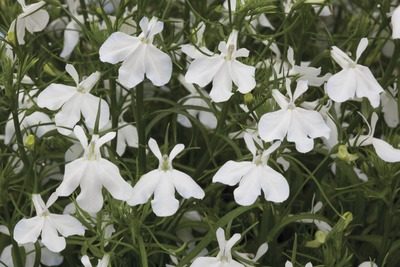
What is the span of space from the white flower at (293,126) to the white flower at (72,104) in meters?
0.21

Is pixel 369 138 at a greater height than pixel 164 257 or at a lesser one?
greater

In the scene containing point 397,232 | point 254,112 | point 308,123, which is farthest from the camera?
point 397,232

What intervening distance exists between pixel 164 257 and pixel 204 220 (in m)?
0.09

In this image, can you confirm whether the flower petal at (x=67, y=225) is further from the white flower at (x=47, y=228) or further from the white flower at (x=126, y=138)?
the white flower at (x=126, y=138)

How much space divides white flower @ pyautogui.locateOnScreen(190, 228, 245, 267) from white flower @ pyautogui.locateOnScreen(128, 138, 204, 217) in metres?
0.06

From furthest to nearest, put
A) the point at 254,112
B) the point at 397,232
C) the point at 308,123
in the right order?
1. the point at 397,232
2. the point at 254,112
3. the point at 308,123

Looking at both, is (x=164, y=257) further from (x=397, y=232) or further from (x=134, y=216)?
(x=397, y=232)

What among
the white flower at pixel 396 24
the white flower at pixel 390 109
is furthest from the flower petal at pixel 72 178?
the white flower at pixel 390 109

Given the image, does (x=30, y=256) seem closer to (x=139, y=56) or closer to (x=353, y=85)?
(x=139, y=56)

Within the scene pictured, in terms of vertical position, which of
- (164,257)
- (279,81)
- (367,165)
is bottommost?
(164,257)

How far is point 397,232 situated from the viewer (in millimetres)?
1322

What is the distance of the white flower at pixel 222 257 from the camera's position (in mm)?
1089

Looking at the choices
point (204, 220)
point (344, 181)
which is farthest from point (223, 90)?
point (344, 181)

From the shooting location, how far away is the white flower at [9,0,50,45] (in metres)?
1.20
